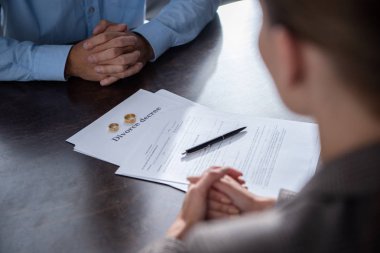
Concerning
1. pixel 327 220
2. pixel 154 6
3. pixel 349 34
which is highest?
pixel 349 34

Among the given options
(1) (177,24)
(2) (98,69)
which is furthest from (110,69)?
(1) (177,24)

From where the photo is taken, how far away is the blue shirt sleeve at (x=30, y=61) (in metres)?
1.11

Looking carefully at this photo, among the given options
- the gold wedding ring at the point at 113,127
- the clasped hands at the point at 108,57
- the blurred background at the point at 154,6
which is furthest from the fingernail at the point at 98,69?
the blurred background at the point at 154,6

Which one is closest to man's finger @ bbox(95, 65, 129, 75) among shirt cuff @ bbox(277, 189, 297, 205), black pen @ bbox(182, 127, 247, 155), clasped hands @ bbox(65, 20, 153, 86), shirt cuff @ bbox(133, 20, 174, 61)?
clasped hands @ bbox(65, 20, 153, 86)

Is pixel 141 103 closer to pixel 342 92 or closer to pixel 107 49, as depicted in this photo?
pixel 107 49

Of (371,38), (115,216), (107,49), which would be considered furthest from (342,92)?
(107,49)

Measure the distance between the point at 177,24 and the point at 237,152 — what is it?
57cm

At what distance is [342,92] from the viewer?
17.6 inches

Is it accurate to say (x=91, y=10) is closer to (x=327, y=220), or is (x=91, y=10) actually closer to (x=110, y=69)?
(x=110, y=69)

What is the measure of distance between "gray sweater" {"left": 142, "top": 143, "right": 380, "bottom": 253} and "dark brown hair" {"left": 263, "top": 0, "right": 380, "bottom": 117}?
0.06 meters

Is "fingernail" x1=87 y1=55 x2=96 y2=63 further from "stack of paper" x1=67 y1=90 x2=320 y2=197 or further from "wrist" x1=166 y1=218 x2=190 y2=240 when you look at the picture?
"wrist" x1=166 y1=218 x2=190 y2=240

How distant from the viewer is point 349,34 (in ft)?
1.36

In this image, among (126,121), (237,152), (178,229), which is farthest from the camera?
(126,121)

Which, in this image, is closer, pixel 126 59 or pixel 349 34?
pixel 349 34
